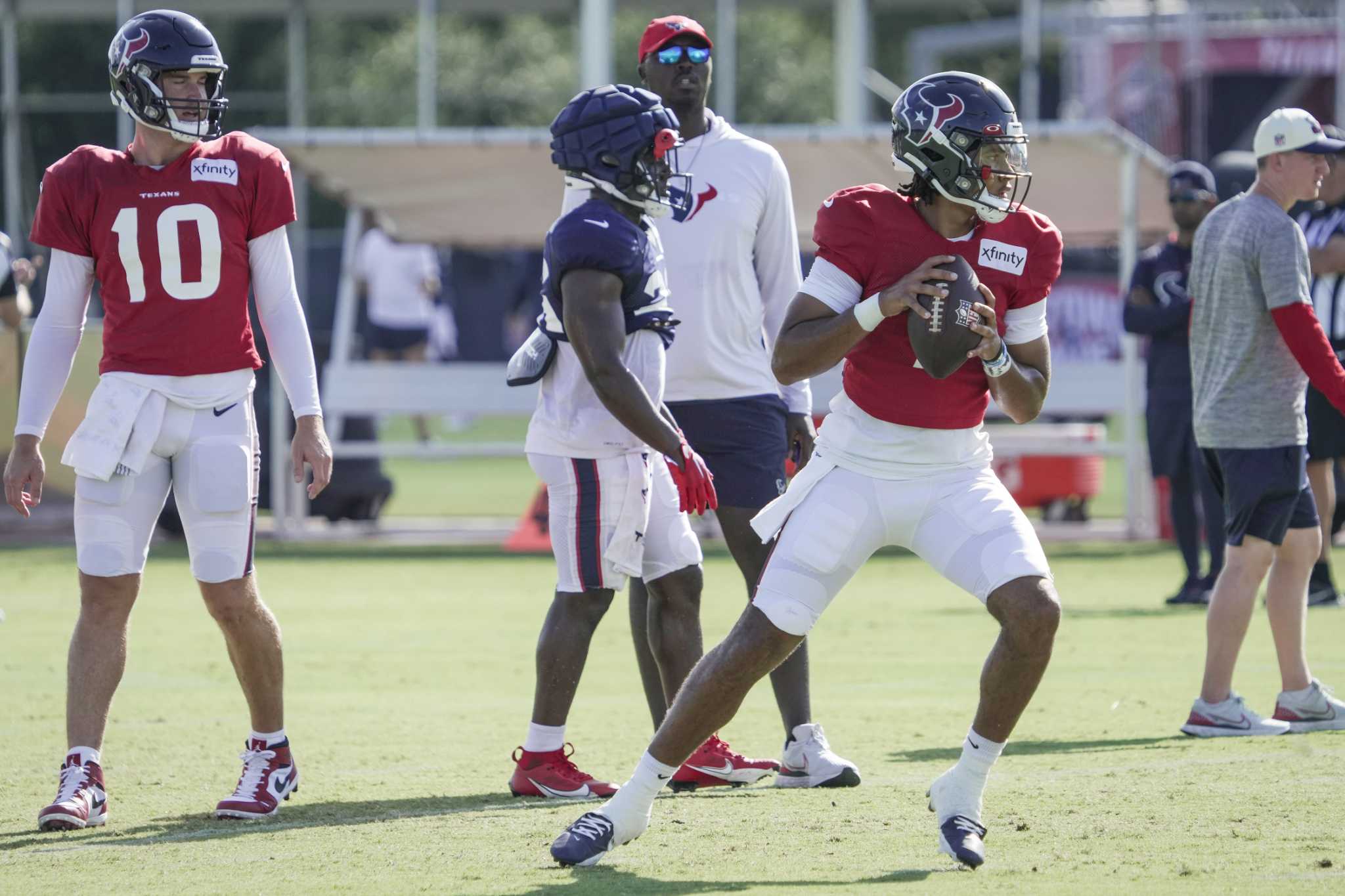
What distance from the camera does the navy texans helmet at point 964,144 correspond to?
490cm

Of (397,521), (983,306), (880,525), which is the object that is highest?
(983,306)

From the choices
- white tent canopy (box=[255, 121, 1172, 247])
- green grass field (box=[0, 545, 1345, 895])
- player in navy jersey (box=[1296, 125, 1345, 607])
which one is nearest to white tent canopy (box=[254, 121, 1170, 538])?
white tent canopy (box=[255, 121, 1172, 247])

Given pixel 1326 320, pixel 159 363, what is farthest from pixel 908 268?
pixel 1326 320

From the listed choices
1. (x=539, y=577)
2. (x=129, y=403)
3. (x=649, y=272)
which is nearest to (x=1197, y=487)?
(x=539, y=577)

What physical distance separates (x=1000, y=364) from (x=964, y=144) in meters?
0.57

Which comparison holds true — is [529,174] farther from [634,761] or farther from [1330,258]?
[634,761]

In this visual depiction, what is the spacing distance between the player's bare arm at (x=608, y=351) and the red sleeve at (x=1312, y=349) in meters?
2.52

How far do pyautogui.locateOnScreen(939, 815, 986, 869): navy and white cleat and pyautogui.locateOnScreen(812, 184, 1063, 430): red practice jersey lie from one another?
1.01 metres

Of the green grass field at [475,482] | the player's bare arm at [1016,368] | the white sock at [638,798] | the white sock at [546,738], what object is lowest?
the green grass field at [475,482]

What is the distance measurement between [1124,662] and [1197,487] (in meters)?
2.72

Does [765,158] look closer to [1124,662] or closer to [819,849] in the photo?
[819,849]

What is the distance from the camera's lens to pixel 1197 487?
1116 centimetres

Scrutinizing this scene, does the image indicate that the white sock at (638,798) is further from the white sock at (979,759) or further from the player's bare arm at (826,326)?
the player's bare arm at (826,326)

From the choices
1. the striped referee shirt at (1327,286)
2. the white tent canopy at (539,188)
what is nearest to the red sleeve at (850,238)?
the striped referee shirt at (1327,286)
